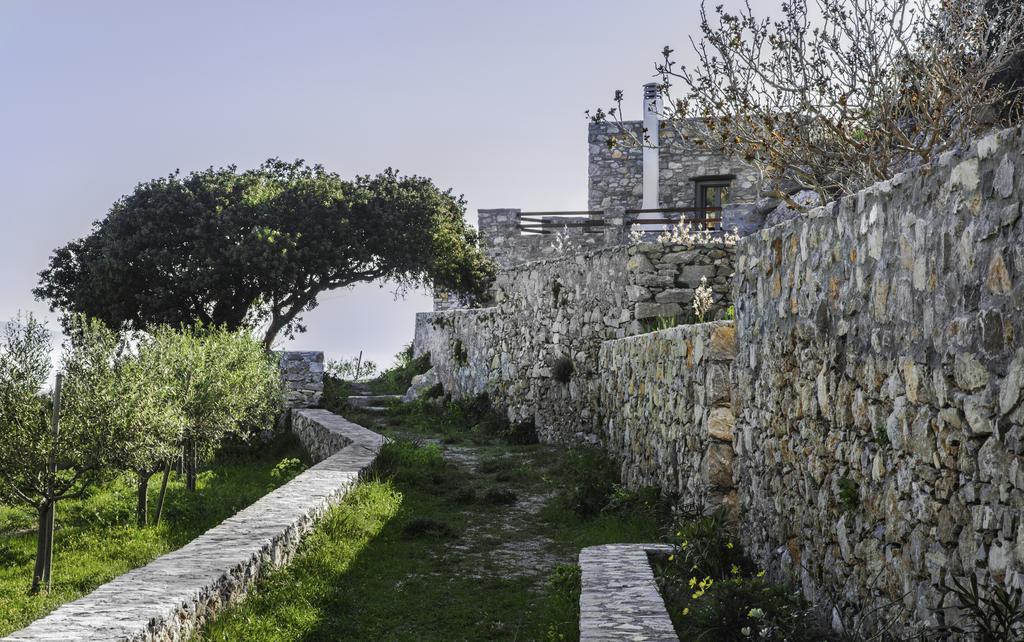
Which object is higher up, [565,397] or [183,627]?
[565,397]

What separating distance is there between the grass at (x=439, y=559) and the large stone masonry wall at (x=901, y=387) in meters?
1.96

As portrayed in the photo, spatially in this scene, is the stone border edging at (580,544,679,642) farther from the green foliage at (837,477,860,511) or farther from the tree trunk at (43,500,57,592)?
the tree trunk at (43,500,57,592)

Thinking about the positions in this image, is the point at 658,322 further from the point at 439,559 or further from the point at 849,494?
the point at 849,494

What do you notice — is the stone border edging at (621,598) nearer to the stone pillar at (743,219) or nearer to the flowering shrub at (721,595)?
the flowering shrub at (721,595)

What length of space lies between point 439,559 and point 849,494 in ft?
16.0

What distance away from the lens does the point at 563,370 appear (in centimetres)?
1623

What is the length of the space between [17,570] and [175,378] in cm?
483

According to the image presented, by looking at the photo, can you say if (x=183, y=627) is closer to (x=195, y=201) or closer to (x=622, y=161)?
(x=195, y=201)

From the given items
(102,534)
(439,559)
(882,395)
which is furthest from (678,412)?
(102,534)

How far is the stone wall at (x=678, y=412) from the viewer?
821 cm

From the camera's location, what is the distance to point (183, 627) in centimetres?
604

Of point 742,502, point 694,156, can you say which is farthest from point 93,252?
point 742,502

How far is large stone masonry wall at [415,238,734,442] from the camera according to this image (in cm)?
1377

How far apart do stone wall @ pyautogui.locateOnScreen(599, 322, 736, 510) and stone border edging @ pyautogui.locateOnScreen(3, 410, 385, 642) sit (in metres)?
3.56
